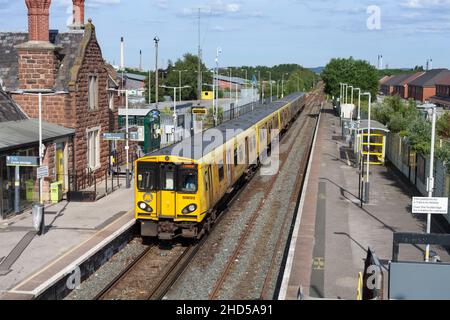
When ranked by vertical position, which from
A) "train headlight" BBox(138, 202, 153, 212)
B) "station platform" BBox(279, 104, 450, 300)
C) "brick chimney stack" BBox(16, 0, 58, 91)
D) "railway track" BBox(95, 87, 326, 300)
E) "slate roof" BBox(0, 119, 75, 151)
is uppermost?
"brick chimney stack" BBox(16, 0, 58, 91)

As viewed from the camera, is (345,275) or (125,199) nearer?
(345,275)

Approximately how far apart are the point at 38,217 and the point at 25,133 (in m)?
5.12

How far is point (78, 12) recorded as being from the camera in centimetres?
2720

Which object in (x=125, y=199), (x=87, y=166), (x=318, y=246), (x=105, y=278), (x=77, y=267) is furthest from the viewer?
(x=87, y=166)

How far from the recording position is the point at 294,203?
74.2ft

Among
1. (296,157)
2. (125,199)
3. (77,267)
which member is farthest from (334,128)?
(77,267)

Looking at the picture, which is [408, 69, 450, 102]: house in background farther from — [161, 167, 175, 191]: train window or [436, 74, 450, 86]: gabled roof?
[161, 167, 175, 191]: train window

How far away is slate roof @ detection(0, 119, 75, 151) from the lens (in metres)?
18.4

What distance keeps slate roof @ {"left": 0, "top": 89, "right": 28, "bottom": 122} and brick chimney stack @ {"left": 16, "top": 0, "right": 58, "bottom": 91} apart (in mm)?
1029

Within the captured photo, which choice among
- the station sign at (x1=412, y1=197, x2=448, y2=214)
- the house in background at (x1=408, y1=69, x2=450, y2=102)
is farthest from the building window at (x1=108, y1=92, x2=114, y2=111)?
the house in background at (x1=408, y1=69, x2=450, y2=102)

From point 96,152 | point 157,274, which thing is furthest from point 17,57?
point 157,274

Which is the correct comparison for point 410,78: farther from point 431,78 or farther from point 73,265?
point 73,265

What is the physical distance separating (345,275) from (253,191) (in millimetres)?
11747
